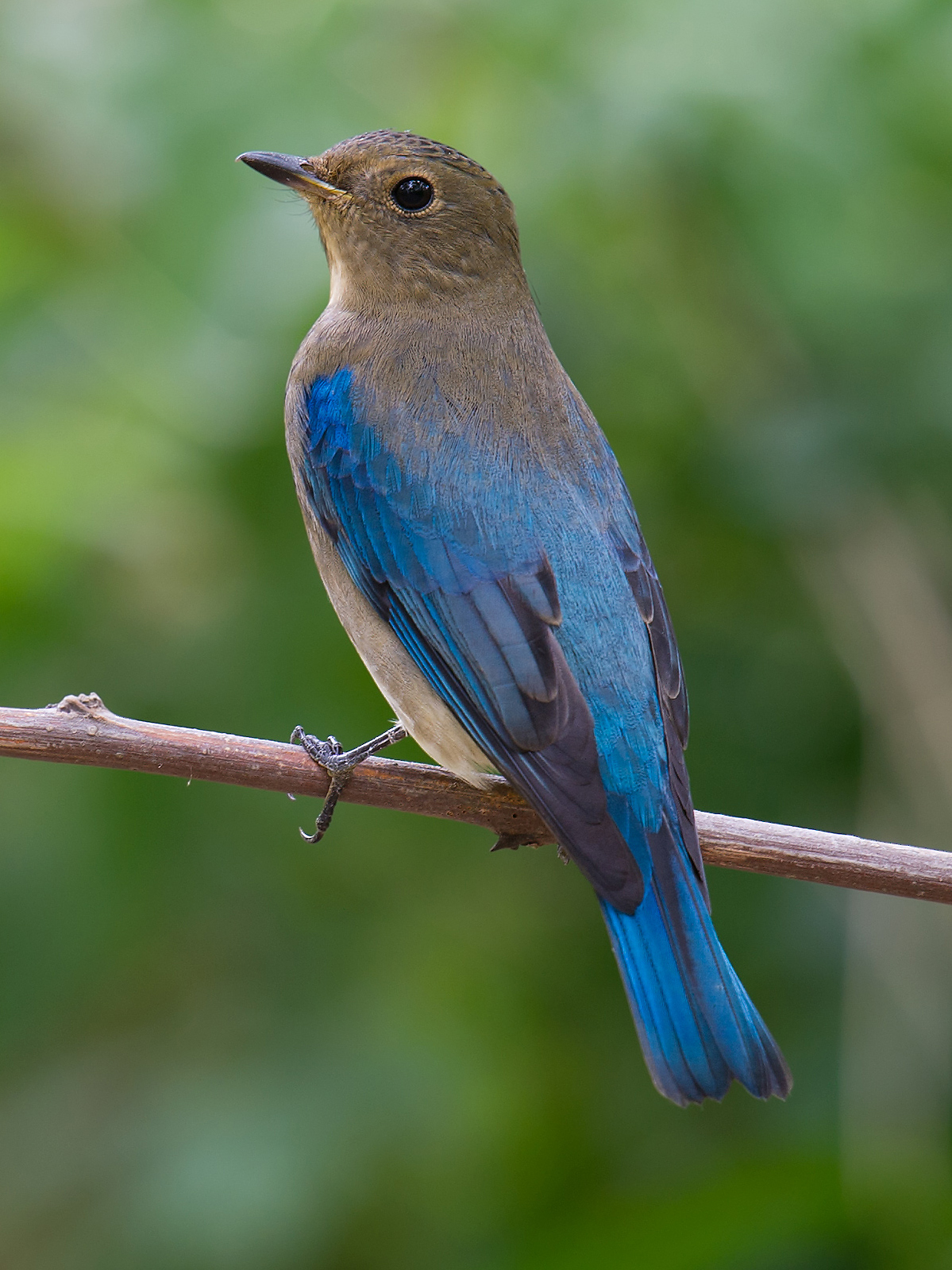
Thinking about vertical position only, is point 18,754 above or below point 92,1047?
above

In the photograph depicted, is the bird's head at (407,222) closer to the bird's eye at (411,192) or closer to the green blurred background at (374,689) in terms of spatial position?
the bird's eye at (411,192)

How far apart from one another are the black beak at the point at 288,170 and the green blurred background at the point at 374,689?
0.13ft

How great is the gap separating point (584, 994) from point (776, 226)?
6.94ft

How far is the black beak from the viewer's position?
149 inches

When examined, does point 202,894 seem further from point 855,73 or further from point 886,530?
point 855,73

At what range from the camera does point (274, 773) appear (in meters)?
3.31

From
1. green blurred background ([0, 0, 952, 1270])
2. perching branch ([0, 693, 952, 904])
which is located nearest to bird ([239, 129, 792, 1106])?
perching branch ([0, 693, 952, 904])

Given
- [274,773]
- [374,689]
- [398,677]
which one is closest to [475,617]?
[398,677]

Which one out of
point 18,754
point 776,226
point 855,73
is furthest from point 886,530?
point 18,754

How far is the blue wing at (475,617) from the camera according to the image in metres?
3.22

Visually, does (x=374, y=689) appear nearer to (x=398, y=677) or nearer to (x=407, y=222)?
(x=398, y=677)

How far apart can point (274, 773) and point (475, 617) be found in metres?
0.57

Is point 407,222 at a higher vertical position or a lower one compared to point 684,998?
higher

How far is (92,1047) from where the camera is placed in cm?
436
